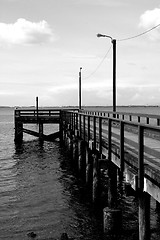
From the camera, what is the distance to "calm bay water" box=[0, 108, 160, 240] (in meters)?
10.8

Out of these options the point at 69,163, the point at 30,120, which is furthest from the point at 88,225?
the point at 30,120

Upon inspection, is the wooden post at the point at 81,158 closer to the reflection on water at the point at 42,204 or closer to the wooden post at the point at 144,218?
the reflection on water at the point at 42,204

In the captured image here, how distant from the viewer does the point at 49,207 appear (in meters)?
13.4

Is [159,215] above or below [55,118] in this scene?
below

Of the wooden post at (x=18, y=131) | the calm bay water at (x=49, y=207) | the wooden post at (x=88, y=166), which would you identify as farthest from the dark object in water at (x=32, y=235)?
the wooden post at (x=18, y=131)

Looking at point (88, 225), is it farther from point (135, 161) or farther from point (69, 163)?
point (69, 163)

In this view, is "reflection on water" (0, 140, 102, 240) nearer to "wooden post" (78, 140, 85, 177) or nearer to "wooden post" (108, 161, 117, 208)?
"wooden post" (78, 140, 85, 177)

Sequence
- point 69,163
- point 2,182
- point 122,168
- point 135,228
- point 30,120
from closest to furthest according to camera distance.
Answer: point 122,168
point 135,228
point 2,182
point 69,163
point 30,120

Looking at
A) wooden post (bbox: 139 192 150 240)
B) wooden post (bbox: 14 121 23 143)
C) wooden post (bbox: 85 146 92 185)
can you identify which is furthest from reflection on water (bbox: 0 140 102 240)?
wooden post (bbox: 14 121 23 143)

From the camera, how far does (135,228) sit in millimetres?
10672

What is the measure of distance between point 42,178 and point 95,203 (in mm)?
5894

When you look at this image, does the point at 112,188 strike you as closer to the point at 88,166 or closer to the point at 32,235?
the point at 32,235

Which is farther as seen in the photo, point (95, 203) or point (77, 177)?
point (77, 177)

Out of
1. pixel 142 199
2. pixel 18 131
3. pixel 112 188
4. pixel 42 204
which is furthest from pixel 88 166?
pixel 18 131
